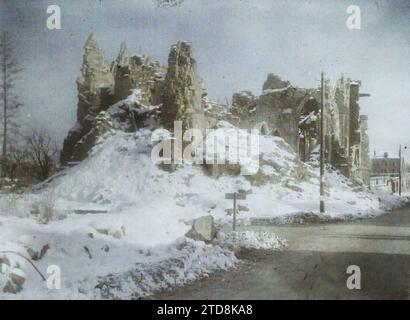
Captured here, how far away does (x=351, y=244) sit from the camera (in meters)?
10.4

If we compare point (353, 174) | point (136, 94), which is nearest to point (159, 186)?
point (136, 94)

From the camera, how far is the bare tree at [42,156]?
Result: 23.2 meters

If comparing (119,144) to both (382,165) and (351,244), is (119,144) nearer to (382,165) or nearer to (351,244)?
(351,244)

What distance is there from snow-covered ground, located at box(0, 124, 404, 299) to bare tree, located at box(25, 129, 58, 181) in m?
2.91

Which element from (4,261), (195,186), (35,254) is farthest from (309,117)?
(4,261)

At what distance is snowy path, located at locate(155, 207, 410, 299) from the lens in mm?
6422

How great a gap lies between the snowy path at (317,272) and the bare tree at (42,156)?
18.0 meters

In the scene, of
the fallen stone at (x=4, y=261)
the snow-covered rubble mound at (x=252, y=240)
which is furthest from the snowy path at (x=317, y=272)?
the fallen stone at (x=4, y=261)

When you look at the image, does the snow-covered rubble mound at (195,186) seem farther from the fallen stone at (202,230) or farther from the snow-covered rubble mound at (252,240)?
the fallen stone at (202,230)

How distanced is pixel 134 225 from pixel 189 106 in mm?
16198

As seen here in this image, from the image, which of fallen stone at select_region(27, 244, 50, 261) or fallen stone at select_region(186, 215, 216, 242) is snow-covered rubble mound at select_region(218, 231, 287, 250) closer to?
fallen stone at select_region(186, 215, 216, 242)

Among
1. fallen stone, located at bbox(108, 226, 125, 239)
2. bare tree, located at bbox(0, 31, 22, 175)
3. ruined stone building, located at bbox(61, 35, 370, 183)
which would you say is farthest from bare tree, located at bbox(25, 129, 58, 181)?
fallen stone, located at bbox(108, 226, 125, 239)
